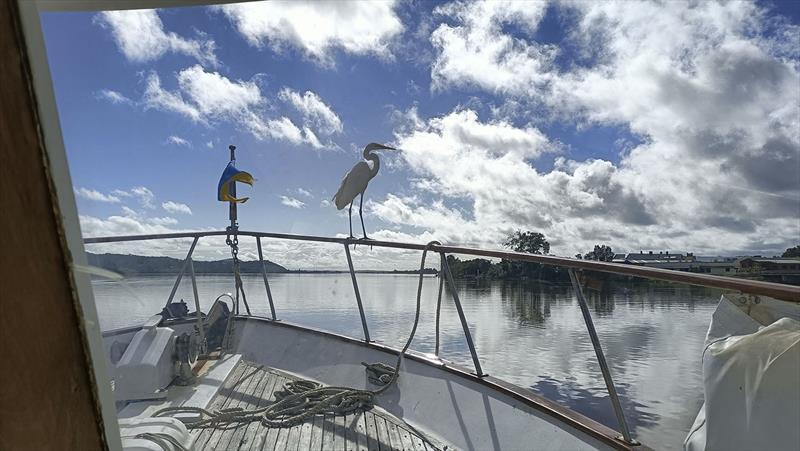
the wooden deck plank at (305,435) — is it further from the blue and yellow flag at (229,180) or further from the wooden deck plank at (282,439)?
the blue and yellow flag at (229,180)

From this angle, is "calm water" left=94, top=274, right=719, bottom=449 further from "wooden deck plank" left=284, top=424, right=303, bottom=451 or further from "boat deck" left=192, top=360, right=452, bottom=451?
"wooden deck plank" left=284, top=424, right=303, bottom=451

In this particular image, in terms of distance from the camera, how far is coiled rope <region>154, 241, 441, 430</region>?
1.38 meters

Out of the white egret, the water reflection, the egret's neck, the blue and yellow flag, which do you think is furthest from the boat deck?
the water reflection

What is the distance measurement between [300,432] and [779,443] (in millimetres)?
1252

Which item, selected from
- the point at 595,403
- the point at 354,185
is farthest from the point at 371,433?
the point at 595,403

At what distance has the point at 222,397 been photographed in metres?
1.47

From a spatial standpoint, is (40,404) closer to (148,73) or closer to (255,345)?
(148,73)

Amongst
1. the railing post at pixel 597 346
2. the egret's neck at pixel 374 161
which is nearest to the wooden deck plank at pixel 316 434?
the railing post at pixel 597 346

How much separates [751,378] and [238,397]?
1.38 metres

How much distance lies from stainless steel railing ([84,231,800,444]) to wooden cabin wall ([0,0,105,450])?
9cm

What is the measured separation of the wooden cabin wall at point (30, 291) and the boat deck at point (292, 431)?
0.85 meters

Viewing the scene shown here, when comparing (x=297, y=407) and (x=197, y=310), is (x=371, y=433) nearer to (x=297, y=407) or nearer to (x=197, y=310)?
Answer: (x=297, y=407)

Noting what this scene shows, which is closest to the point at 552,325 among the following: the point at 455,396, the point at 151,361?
the point at 455,396

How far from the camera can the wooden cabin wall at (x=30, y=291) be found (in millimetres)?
429
